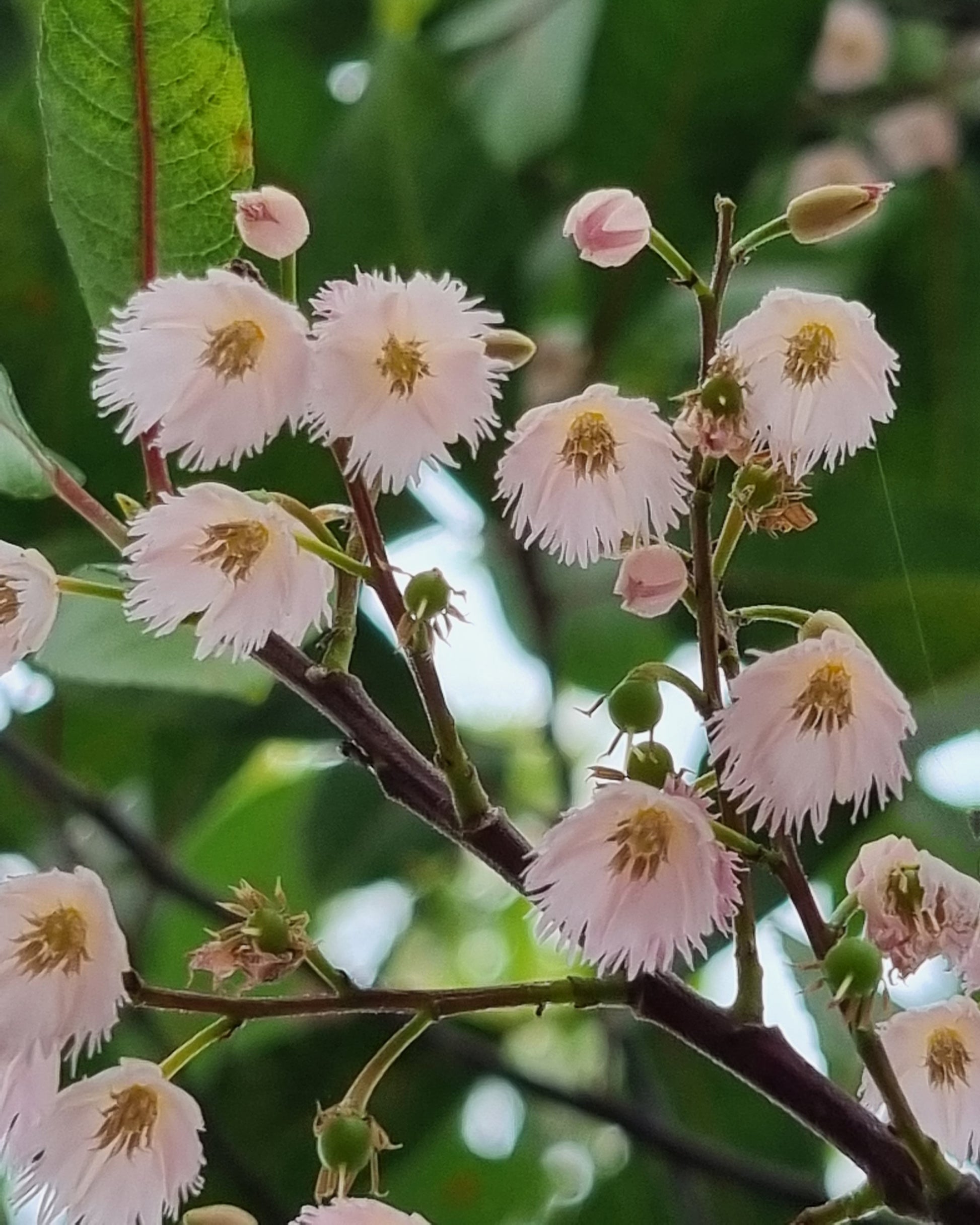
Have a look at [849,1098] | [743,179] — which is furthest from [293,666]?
[743,179]

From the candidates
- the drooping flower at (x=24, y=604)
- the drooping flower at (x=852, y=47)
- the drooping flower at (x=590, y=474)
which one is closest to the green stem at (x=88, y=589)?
the drooping flower at (x=24, y=604)

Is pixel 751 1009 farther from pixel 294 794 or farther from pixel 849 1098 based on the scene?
pixel 294 794

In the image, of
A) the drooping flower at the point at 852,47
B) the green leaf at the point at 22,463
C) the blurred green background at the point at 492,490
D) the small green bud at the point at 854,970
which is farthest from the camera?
the drooping flower at the point at 852,47

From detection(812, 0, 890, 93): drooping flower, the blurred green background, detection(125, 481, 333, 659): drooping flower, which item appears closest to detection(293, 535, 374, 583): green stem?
detection(125, 481, 333, 659): drooping flower

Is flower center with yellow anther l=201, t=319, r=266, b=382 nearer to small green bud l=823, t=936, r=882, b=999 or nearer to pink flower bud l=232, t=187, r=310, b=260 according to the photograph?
pink flower bud l=232, t=187, r=310, b=260

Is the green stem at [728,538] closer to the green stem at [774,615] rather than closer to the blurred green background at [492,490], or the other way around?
the green stem at [774,615]
